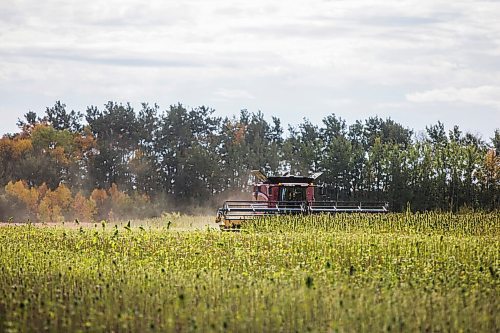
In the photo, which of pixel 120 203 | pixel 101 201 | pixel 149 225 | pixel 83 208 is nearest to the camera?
pixel 149 225

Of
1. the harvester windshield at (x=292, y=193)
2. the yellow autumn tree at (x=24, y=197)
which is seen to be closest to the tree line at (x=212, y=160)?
the yellow autumn tree at (x=24, y=197)

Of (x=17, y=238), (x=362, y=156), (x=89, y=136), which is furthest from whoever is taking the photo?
(x=89, y=136)

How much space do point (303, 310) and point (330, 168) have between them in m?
42.2

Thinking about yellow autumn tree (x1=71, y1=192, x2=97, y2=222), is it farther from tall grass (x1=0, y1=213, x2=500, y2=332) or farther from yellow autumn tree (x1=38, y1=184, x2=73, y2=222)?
tall grass (x1=0, y1=213, x2=500, y2=332)

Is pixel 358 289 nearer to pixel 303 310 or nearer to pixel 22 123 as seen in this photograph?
pixel 303 310

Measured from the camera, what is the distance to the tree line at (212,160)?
45156 mm

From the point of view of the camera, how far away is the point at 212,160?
58.2m

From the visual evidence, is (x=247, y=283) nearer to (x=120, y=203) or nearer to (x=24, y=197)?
(x=24, y=197)

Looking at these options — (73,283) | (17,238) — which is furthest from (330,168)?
(73,283)

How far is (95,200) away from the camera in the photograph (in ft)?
180

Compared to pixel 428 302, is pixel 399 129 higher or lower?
higher

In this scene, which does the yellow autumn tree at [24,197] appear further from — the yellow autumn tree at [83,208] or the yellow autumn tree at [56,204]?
the yellow autumn tree at [83,208]

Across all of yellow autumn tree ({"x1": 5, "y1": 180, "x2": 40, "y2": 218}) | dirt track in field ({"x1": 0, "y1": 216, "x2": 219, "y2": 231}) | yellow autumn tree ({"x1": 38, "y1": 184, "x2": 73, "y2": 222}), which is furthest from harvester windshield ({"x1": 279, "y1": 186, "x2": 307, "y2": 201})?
yellow autumn tree ({"x1": 5, "y1": 180, "x2": 40, "y2": 218})

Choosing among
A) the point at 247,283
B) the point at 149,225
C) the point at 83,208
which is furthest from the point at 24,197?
the point at 247,283
